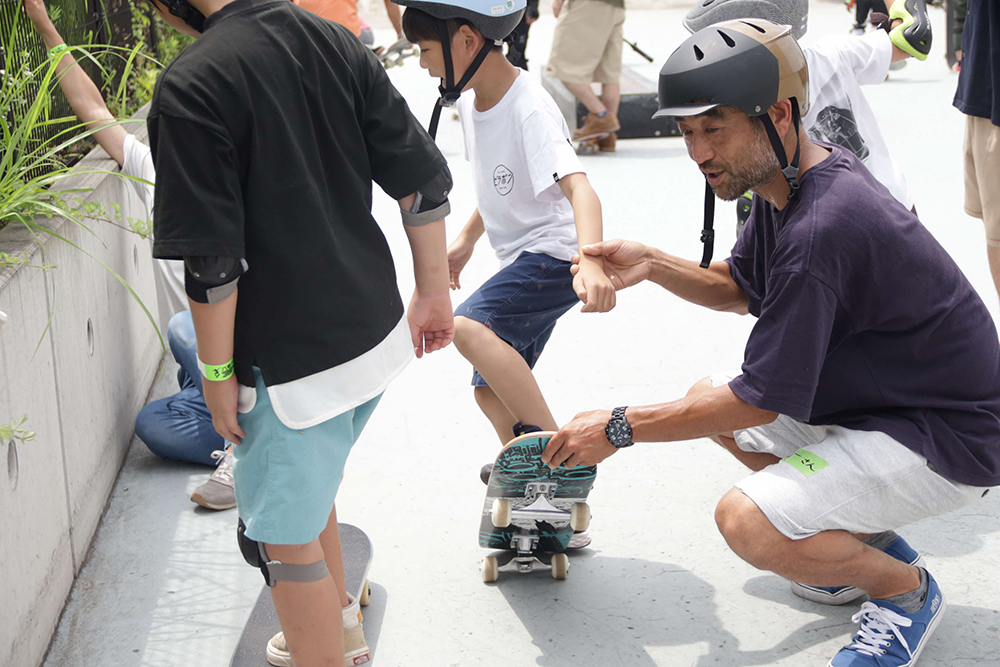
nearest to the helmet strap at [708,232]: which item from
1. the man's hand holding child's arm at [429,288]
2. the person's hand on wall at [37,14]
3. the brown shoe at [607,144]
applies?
the man's hand holding child's arm at [429,288]

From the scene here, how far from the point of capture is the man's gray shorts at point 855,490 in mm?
2299

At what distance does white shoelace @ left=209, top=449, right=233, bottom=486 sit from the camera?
10.6ft

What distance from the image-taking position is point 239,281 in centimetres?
193

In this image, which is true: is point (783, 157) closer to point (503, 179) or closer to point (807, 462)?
point (807, 462)

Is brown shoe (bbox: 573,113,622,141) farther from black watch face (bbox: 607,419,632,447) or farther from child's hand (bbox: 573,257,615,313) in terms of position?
black watch face (bbox: 607,419,632,447)

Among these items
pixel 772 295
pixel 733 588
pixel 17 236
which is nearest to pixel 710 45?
pixel 772 295

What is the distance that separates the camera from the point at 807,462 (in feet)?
7.78

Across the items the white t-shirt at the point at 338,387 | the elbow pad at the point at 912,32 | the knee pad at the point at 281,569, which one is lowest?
the knee pad at the point at 281,569

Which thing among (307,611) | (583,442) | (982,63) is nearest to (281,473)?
(307,611)

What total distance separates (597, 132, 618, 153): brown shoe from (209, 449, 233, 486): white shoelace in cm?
583

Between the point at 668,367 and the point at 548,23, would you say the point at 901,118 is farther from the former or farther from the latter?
the point at 548,23

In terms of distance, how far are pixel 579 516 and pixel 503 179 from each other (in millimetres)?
1053

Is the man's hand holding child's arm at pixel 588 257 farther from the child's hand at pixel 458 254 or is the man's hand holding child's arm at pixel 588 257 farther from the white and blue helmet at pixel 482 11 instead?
the child's hand at pixel 458 254

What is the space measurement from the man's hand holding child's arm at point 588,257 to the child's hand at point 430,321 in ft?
1.11
